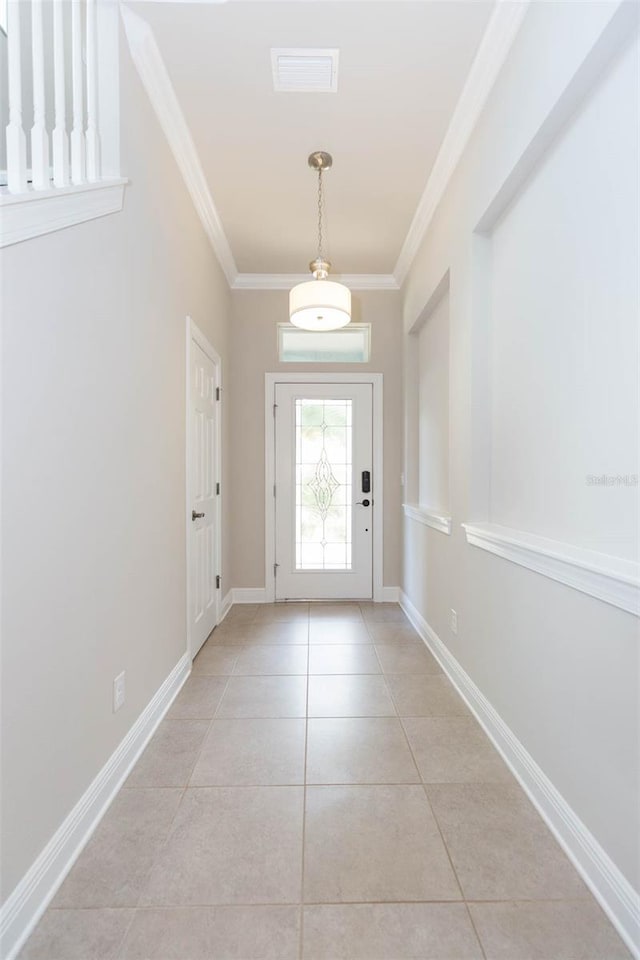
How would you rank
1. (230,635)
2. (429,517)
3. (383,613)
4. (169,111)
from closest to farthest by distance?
(169,111), (429,517), (230,635), (383,613)

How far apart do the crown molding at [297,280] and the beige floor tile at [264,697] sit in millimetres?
3208

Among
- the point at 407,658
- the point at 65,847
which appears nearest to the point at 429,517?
the point at 407,658

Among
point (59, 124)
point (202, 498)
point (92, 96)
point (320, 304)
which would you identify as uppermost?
point (92, 96)

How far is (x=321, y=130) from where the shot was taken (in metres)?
2.40

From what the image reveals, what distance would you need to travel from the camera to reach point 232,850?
1.43 meters

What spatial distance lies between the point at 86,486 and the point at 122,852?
3.64 feet

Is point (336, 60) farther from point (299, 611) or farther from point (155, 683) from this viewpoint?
point (299, 611)

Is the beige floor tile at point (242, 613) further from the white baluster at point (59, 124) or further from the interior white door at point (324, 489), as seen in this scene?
the white baluster at point (59, 124)

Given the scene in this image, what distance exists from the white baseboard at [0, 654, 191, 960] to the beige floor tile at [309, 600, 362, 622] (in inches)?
74.8

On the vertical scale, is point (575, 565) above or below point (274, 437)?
below

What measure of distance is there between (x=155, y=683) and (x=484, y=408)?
78.2 inches

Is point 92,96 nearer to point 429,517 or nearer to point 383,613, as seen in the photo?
point 429,517

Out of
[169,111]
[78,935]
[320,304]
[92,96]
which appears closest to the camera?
[78,935]

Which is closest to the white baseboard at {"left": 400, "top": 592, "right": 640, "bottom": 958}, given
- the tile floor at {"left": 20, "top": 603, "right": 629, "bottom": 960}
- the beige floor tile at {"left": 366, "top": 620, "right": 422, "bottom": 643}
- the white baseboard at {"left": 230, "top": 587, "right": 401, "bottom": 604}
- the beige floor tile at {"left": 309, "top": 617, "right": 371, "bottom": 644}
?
the tile floor at {"left": 20, "top": 603, "right": 629, "bottom": 960}
